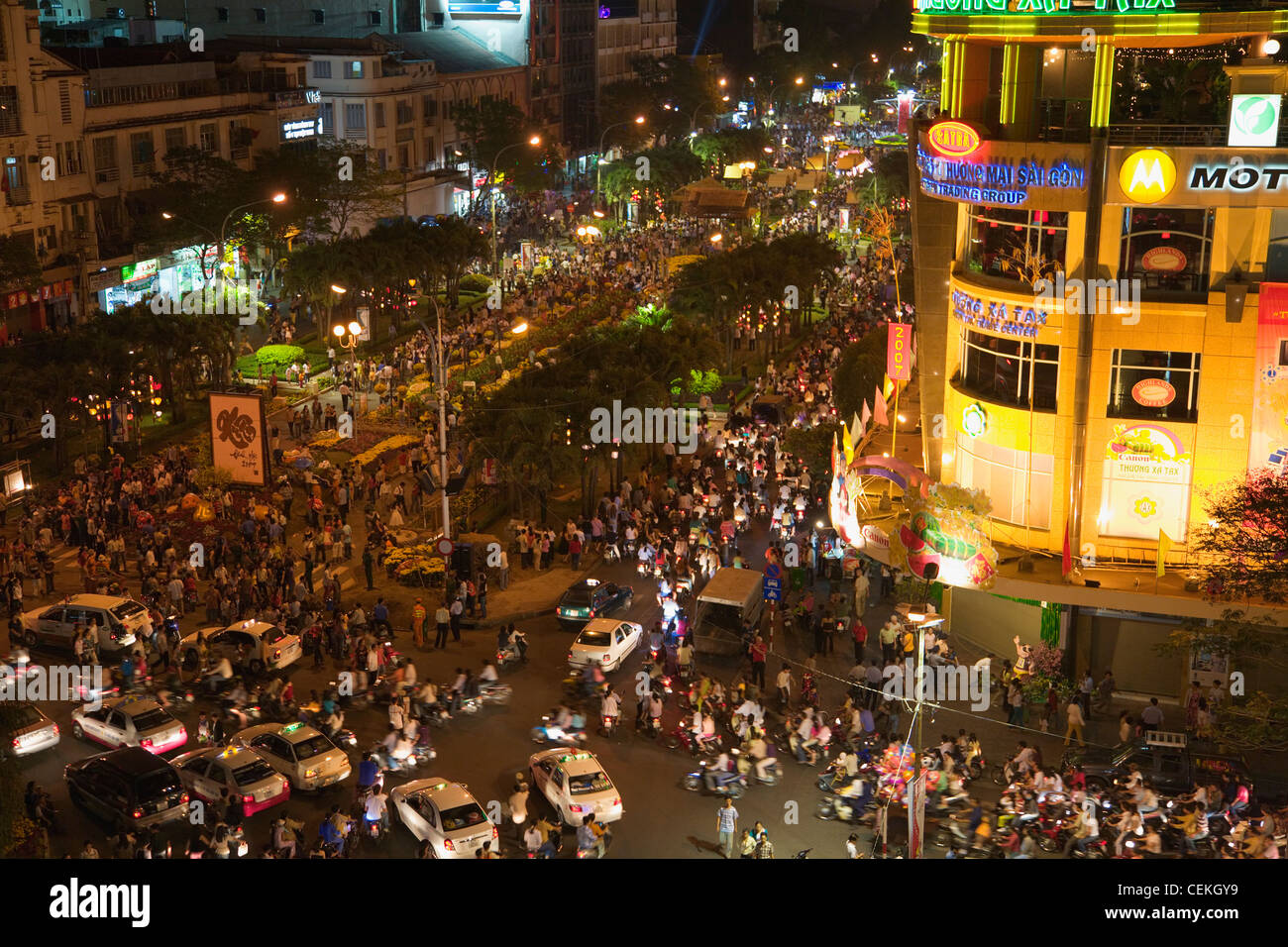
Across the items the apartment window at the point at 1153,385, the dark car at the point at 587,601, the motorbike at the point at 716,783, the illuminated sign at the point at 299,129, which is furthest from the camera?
the illuminated sign at the point at 299,129

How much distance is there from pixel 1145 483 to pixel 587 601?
13907 millimetres

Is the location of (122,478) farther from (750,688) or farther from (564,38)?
(564,38)

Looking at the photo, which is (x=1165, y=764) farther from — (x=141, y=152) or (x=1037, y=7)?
(x=141, y=152)

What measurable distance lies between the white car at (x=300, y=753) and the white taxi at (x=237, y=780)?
12.0 inches

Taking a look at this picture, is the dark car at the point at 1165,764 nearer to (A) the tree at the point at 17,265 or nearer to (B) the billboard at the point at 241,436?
(B) the billboard at the point at 241,436

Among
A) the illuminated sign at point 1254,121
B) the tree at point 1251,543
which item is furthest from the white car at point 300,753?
the illuminated sign at point 1254,121

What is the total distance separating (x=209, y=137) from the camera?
73500mm

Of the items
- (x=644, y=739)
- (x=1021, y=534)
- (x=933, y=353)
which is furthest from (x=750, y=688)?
(x=933, y=353)

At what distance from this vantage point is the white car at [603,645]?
32.4 metres

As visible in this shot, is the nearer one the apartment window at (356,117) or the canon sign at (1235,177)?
the canon sign at (1235,177)

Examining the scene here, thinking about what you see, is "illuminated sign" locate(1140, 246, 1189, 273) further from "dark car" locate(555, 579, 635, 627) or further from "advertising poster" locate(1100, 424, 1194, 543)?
"dark car" locate(555, 579, 635, 627)

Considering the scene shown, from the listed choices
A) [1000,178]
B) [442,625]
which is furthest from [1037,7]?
[442,625]

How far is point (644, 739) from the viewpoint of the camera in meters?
29.3

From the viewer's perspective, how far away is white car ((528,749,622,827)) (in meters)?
25.4
